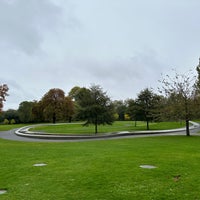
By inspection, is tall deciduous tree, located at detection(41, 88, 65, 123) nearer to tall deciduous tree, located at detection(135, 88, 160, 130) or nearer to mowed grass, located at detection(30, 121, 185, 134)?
mowed grass, located at detection(30, 121, 185, 134)

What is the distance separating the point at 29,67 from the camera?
29.7 metres

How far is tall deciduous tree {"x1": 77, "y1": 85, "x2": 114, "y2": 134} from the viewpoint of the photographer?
25516 mm

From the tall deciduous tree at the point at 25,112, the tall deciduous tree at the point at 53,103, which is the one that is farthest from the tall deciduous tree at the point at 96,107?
the tall deciduous tree at the point at 25,112

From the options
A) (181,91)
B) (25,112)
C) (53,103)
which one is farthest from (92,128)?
(25,112)

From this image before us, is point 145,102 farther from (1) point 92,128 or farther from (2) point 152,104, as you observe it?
(1) point 92,128

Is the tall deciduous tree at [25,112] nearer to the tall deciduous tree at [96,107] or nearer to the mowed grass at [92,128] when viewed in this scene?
the mowed grass at [92,128]

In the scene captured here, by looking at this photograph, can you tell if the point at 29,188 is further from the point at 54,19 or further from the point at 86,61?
the point at 86,61

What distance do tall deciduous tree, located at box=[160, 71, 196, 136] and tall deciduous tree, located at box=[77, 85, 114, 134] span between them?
645cm

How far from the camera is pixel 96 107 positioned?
25.2 meters

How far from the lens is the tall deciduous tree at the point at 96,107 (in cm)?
2552

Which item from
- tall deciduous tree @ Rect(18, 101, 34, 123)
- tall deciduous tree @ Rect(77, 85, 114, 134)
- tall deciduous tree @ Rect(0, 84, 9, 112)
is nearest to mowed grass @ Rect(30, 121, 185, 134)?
tall deciduous tree @ Rect(77, 85, 114, 134)

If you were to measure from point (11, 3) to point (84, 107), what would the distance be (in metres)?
13.7

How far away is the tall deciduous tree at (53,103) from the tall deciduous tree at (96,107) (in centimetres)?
2723

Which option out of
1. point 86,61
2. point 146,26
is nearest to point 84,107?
point 86,61
